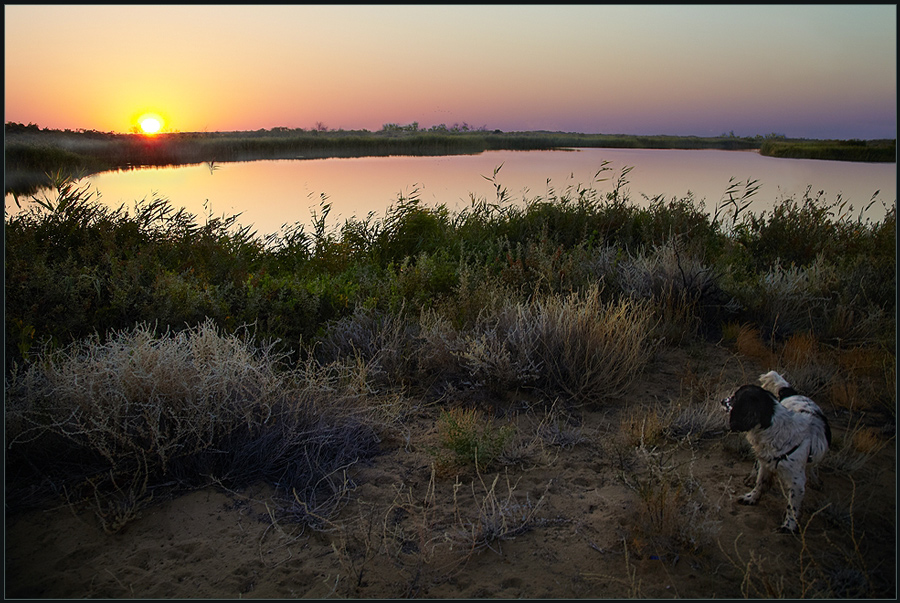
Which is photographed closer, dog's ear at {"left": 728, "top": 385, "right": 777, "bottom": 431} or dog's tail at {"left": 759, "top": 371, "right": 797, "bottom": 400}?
dog's ear at {"left": 728, "top": 385, "right": 777, "bottom": 431}

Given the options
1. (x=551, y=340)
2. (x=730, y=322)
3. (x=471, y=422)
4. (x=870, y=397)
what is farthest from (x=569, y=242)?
(x=471, y=422)

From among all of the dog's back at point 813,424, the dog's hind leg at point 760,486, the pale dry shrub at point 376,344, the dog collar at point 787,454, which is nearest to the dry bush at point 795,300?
the dog's back at point 813,424

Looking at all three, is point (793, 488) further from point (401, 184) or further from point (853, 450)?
point (401, 184)

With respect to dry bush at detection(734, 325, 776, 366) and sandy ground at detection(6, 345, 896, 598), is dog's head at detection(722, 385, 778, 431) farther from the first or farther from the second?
dry bush at detection(734, 325, 776, 366)

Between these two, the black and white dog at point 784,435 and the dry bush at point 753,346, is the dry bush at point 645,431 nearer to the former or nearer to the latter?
the black and white dog at point 784,435

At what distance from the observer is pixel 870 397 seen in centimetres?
397

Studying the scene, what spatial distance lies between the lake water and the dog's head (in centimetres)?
813

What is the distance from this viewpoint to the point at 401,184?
17656mm

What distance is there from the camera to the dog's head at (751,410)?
2682mm

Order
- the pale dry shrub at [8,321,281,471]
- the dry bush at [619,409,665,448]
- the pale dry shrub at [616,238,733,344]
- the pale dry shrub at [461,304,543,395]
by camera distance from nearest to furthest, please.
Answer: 1. the pale dry shrub at [8,321,281,471]
2. the dry bush at [619,409,665,448]
3. the pale dry shrub at [461,304,543,395]
4. the pale dry shrub at [616,238,733,344]

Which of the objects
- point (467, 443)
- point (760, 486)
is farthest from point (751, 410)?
point (467, 443)

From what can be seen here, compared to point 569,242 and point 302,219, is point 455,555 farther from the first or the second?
point 302,219

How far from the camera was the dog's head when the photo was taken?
2.68 m

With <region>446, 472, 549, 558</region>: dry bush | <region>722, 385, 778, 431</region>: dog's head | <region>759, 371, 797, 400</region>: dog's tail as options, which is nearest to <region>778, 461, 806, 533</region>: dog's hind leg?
<region>722, 385, 778, 431</region>: dog's head
